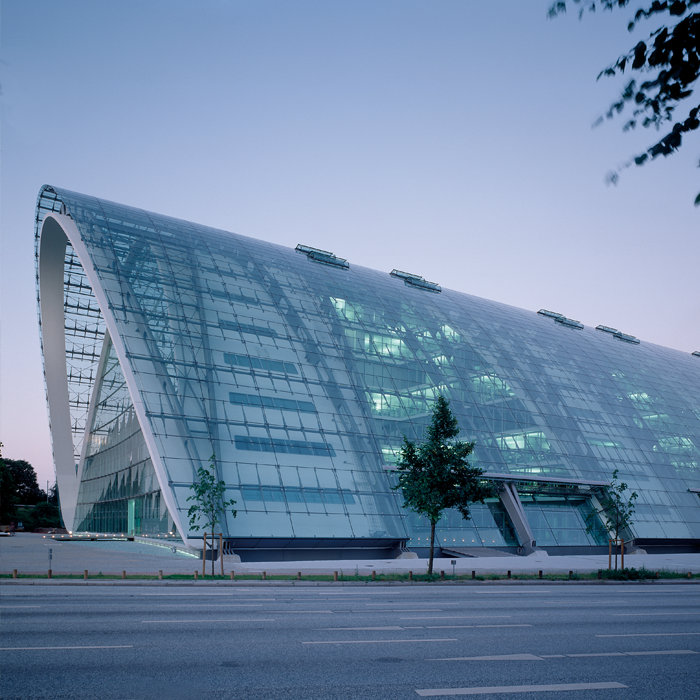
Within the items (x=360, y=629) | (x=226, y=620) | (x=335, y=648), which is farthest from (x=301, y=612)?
(x=335, y=648)

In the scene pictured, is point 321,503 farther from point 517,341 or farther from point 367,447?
point 517,341

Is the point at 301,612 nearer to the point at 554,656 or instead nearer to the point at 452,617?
the point at 452,617

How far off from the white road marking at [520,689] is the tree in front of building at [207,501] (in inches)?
1018

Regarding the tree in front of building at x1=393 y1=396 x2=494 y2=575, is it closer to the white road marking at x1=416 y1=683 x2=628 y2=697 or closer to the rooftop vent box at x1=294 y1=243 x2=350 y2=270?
the white road marking at x1=416 y1=683 x2=628 y2=697

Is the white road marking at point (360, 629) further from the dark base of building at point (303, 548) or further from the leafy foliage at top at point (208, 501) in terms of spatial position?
the dark base of building at point (303, 548)

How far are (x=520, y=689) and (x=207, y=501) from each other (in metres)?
30.4

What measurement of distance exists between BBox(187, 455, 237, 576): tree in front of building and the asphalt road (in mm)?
12086

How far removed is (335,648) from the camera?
496 inches

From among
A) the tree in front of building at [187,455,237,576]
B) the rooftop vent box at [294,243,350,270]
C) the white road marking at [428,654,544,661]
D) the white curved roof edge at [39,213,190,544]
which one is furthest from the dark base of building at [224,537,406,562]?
the rooftop vent box at [294,243,350,270]

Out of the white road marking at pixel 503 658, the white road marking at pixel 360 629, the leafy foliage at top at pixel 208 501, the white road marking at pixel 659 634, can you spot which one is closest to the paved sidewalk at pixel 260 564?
the leafy foliage at top at pixel 208 501

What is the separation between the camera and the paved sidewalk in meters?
33.6

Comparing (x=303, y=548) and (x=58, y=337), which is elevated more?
(x=58, y=337)

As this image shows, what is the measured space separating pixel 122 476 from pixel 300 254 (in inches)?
Answer: 1062

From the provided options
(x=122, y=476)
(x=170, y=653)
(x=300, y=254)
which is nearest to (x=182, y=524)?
(x=122, y=476)
